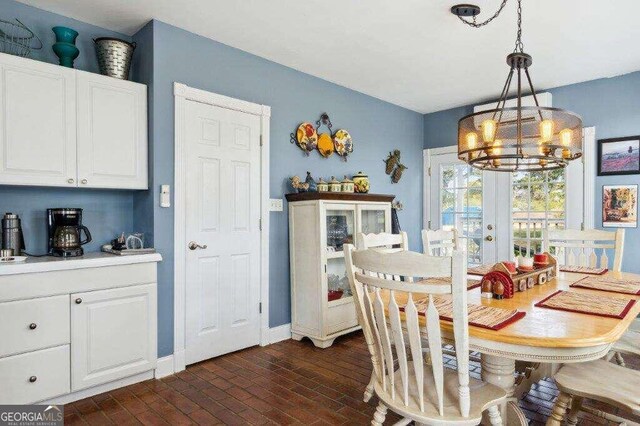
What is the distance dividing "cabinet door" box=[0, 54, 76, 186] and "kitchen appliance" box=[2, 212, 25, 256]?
8.8 inches

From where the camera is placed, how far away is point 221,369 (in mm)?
2934

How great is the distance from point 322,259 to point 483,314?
1843 millimetres

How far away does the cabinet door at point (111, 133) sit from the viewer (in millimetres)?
2594

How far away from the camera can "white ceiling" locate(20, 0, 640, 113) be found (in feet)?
8.57

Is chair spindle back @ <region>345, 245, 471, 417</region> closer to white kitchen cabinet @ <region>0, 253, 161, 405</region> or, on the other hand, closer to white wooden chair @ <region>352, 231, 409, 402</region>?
white wooden chair @ <region>352, 231, 409, 402</region>

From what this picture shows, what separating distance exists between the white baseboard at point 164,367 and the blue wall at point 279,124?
51 mm

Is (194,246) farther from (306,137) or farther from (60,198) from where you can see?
(306,137)

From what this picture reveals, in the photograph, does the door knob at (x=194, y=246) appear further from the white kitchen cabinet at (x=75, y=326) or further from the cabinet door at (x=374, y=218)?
the cabinet door at (x=374, y=218)

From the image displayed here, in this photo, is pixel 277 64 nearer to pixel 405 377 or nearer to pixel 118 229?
pixel 118 229

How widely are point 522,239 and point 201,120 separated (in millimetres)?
3643

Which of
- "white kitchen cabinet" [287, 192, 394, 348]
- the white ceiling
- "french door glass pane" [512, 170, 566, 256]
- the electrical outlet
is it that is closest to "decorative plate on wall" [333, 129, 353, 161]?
the white ceiling

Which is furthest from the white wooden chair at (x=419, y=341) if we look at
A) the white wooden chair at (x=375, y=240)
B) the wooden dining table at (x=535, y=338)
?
the white wooden chair at (x=375, y=240)

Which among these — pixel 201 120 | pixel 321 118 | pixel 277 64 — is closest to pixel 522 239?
pixel 321 118

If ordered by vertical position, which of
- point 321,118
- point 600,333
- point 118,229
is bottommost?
point 600,333
